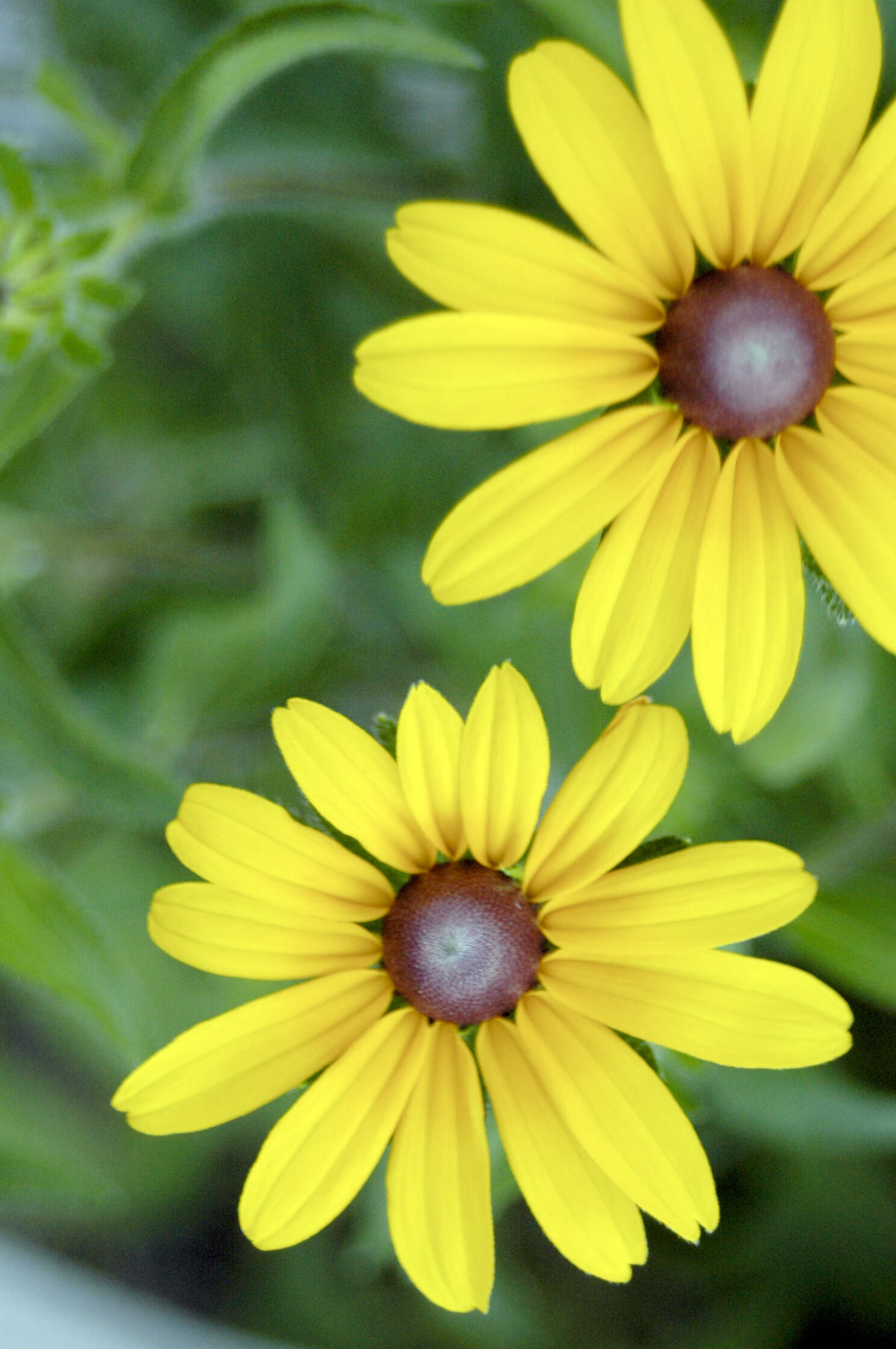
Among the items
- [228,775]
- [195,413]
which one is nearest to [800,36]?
[228,775]

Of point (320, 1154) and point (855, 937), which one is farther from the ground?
point (855, 937)

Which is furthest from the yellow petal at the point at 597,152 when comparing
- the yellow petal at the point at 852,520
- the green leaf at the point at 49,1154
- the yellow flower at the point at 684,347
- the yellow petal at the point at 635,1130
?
the green leaf at the point at 49,1154

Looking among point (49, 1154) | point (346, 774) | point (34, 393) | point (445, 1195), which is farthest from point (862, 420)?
point (49, 1154)

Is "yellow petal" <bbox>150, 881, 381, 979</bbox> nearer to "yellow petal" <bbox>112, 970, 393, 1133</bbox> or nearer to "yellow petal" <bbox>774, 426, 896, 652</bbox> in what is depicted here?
"yellow petal" <bbox>112, 970, 393, 1133</bbox>

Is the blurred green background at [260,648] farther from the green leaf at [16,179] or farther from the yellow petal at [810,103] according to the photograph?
the yellow petal at [810,103]

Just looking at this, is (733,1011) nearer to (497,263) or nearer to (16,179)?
(497,263)
